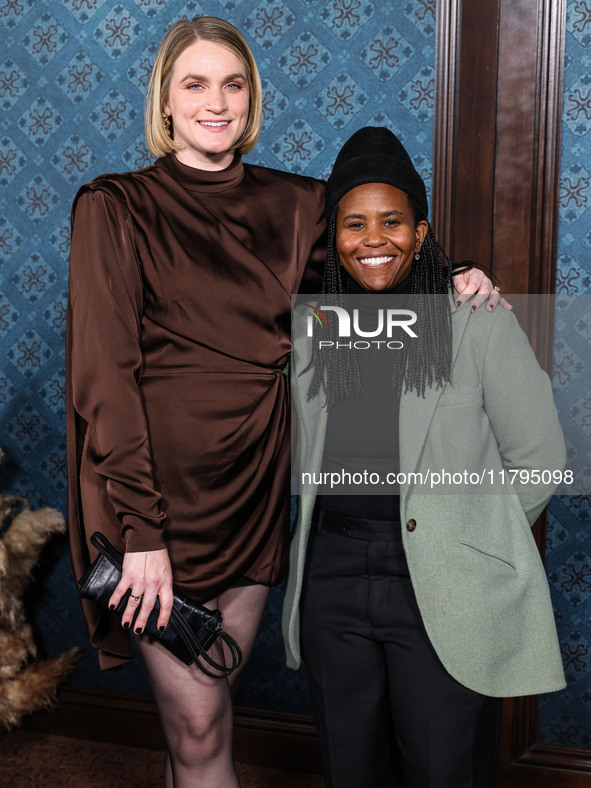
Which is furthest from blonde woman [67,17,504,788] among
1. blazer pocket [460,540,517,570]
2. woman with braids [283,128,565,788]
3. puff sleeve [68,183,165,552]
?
blazer pocket [460,540,517,570]

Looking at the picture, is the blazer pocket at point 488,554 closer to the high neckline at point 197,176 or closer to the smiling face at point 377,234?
the smiling face at point 377,234

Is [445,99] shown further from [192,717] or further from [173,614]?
[192,717]

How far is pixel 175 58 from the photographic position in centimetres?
149

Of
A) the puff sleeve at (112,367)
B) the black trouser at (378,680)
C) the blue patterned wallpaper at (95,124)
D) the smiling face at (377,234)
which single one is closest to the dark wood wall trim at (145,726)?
the blue patterned wallpaper at (95,124)

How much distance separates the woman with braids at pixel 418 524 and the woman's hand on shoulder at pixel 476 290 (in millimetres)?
24

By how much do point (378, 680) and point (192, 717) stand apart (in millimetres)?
368

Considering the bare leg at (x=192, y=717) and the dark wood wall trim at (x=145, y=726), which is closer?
the bare leg at (x=192, y=717)

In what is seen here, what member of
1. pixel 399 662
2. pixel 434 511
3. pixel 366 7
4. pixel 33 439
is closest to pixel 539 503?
pixel 434 511

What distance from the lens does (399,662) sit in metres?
1.41

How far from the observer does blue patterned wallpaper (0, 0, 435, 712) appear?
7.72 ft

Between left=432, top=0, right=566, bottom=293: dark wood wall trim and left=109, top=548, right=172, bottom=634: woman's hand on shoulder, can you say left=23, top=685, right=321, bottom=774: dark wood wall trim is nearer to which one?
left=109, top=548, right=172, bottom=634: woman's hand on shoulder

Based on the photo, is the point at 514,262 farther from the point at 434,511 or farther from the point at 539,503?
the point at 434,511

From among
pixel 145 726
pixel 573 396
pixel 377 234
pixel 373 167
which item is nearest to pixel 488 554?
pixel 377 234

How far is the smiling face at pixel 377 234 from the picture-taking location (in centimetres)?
140
